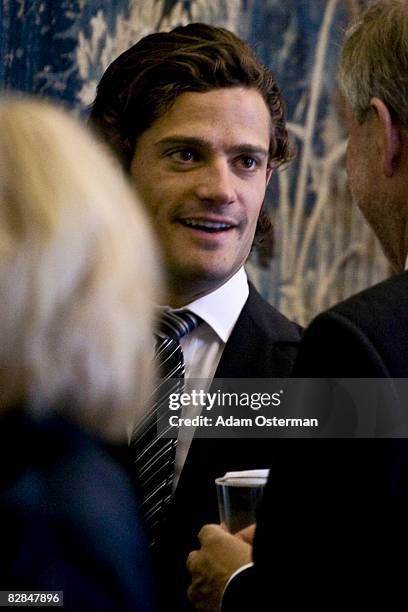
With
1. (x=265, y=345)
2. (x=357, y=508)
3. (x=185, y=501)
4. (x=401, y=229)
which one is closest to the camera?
(x=357, y=508)

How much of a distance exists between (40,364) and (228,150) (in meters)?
1.21

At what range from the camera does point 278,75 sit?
10.3 feet

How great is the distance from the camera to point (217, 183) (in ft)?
7.36

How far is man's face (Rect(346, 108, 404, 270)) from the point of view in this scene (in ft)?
5.24

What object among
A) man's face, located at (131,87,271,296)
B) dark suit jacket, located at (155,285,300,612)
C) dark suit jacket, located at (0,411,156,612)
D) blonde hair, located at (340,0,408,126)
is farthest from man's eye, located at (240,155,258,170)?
dark suit jacket, located at (0,411,156,612)

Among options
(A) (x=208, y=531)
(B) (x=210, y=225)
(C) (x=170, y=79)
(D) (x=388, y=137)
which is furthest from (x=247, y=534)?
(C) (x=170, y=79)

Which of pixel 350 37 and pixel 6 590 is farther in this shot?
pixel 350 37

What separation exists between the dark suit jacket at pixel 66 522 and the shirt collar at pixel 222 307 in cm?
104

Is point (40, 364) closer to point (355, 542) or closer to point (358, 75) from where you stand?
point (355, 542)

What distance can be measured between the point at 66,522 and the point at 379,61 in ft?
2.70

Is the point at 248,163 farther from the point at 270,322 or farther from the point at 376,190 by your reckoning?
the point at 376,190

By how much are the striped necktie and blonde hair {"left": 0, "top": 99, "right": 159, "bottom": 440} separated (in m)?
0.78

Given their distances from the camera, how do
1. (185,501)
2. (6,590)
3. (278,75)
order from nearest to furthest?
(6,590)
(185,501)
(278,75)

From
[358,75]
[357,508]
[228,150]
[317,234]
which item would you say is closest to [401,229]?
[358,75]
